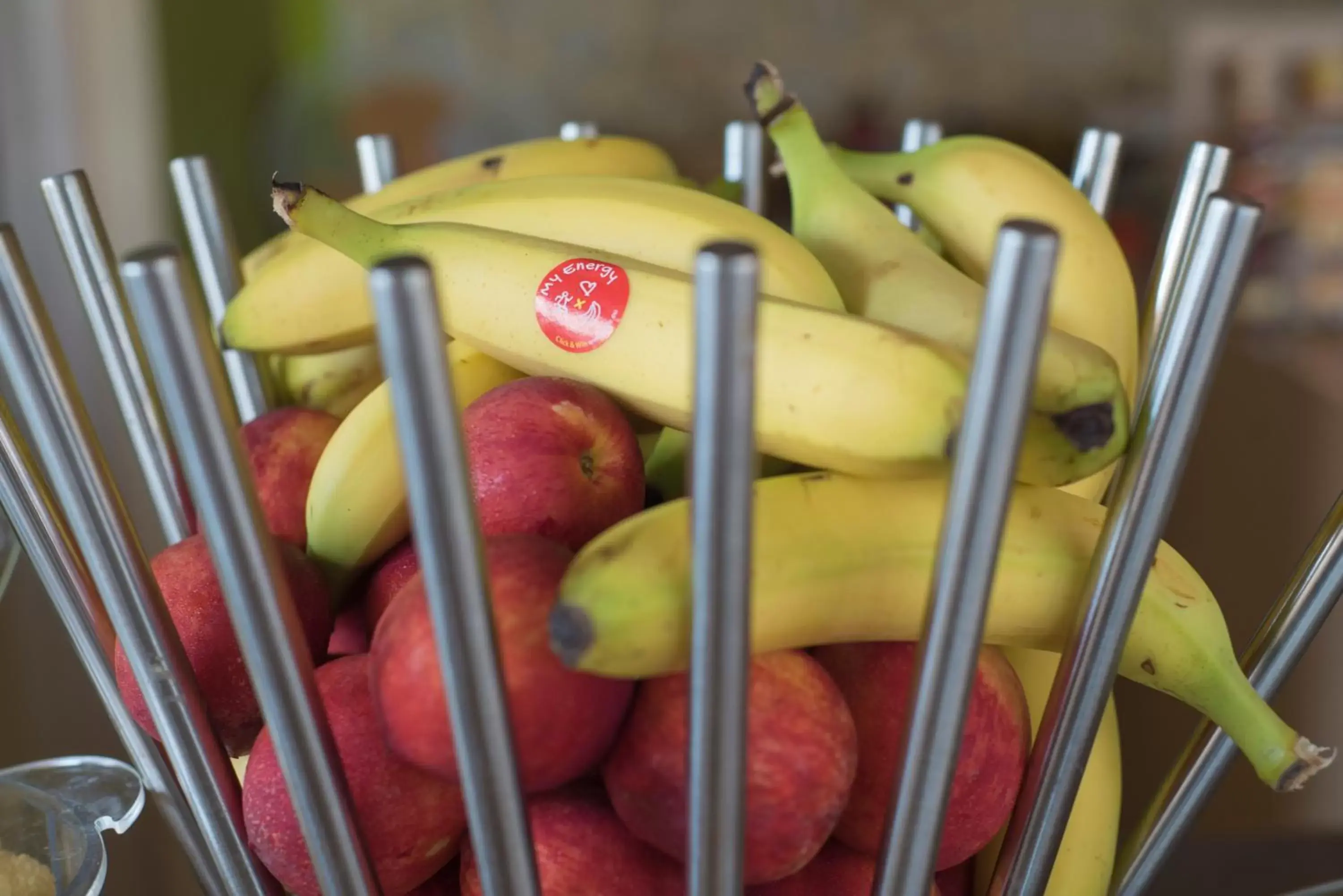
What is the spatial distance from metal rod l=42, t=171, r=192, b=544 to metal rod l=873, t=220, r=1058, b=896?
0.77ft

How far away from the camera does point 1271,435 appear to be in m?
1.03

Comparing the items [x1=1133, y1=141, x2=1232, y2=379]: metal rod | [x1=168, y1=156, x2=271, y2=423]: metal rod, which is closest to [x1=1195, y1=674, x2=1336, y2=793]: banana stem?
[x1=1133, y1=141, x2=1232, y2=379]: metal rod

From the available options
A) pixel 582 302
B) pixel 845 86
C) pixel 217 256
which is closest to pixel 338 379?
pixel 217 256

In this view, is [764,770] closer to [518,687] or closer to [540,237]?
[518,687]

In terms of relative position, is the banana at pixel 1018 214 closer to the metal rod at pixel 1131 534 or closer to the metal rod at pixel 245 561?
the metal rod at pixel 1131 534

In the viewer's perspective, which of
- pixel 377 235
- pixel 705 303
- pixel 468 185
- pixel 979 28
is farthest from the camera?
pixel 979 28

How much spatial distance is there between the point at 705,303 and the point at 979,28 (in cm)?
129

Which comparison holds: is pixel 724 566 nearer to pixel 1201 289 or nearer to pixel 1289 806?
pixel 1201 289

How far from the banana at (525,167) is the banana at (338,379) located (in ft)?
0.15

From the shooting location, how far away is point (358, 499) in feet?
1.07

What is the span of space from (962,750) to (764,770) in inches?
2.2

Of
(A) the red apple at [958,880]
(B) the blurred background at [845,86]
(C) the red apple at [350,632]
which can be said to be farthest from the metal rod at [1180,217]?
(B) the blurred background at [845,86]

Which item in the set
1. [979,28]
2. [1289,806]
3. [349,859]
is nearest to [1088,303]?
[349,859]

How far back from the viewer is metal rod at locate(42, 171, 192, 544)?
1.04ft
